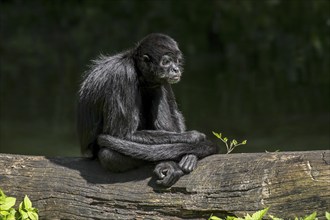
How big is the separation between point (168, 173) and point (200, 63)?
2060 centimetres

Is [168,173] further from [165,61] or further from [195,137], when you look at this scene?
[165,61]

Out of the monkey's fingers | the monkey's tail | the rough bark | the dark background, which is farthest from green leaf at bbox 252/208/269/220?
the dark background

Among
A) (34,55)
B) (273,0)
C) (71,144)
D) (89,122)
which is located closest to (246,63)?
(273,0)

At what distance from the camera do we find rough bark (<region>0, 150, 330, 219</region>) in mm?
6391

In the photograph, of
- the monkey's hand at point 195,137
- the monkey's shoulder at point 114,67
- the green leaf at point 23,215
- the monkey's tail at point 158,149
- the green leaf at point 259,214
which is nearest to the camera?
the green leaf at point 259,214

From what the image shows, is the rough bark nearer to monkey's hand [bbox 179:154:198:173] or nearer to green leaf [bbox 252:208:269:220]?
monkey's hand [bbox 179:154:198:173]

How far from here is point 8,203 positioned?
684cm

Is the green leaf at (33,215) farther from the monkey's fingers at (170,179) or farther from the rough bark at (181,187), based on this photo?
the monkey's fingers at (170,179)

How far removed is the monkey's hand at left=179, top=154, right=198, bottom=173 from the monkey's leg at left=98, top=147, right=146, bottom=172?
1.59 ft

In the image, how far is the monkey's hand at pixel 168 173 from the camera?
270 inches

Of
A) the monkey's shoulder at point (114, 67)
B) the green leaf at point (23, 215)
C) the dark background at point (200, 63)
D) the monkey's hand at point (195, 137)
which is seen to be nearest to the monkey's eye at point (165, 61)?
the monkey's shoulder at point (114, 67)

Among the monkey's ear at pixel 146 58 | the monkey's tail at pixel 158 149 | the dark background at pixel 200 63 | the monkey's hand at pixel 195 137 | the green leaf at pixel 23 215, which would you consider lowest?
the green leaf at pixel 23 215

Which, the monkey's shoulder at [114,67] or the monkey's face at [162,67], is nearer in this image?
the monkey's shoulder at [114,67]

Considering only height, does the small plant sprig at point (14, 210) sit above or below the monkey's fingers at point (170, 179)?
below
